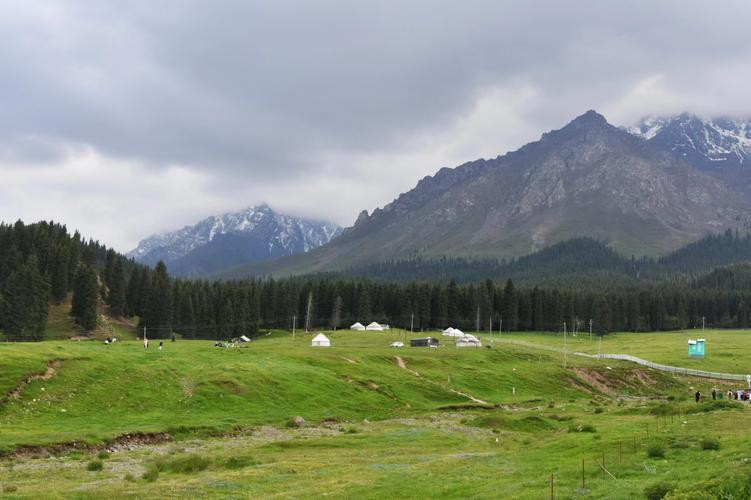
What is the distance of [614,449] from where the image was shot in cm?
4494

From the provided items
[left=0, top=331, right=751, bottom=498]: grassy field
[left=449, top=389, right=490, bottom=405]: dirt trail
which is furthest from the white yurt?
[left=449, top=389, right=490, bottom=405]: dirt trail

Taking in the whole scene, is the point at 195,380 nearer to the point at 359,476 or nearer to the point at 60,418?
the point at 60,418

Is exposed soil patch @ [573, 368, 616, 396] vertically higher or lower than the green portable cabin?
lower

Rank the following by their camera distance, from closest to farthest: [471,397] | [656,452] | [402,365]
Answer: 1. [656,452]
2. [471,397]
3. [402,365]

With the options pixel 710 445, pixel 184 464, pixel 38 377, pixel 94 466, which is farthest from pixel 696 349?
pixel 94 466

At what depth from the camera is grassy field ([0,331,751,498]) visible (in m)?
36.1

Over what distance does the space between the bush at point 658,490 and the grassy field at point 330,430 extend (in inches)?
25.0

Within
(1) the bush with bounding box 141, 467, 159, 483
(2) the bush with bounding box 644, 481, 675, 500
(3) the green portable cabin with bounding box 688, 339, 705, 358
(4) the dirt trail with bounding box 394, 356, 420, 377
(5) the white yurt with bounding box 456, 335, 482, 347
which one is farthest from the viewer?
(3) the green portable cabin with bounding box 688, 339, 705, 358

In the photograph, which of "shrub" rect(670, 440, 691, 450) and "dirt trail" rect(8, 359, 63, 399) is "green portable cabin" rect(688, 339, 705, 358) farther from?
"dirt trail" rect(8, 359, 63, 399)

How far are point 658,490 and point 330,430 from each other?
43.3 m

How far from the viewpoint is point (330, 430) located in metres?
66.2

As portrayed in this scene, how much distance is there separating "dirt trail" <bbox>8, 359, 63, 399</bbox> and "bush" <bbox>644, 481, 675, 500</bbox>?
5765 centimetres

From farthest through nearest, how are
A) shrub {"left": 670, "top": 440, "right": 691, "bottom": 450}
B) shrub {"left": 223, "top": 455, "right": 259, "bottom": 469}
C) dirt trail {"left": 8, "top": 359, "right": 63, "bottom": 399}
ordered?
dirt trail {"left": 8, "top": 359, "right": 63, "bottom": 399}, shrub {"left": 223, "top": 455, "right": 259, "bottom": 469}, shrub {"left": 670, "top": 440, "right": 691, "bottom": 450}

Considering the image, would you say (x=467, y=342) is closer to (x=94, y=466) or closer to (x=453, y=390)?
(x=453, y=390)
